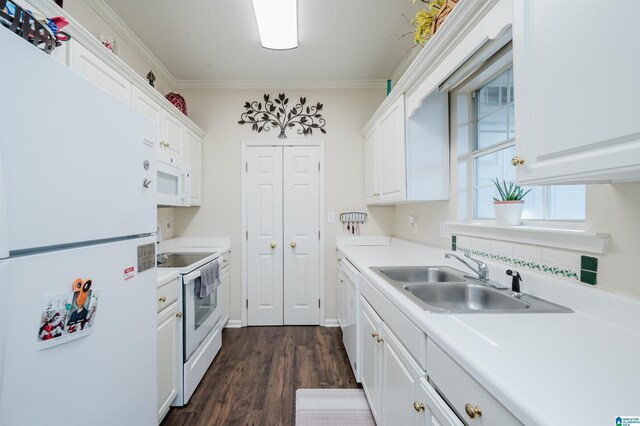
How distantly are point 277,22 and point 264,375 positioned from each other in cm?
270

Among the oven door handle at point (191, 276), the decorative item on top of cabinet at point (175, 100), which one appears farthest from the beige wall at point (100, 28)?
the oven door handle at point (191, 276)

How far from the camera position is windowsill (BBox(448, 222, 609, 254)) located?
98 cm

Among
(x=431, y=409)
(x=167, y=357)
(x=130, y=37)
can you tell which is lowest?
(x=167, y=357)

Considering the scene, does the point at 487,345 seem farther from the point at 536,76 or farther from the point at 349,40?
the point at 349,40

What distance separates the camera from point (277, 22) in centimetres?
206

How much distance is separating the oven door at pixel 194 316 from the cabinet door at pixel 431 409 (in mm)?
1539

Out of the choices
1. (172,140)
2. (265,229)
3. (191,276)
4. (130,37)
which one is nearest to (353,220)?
(265,229)

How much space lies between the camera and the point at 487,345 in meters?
0.76

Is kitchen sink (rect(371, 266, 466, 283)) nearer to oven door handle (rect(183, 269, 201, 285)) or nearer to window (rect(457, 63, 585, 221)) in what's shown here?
window (rect(457, 63, 585, 221))

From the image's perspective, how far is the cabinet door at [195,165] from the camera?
2820 mm

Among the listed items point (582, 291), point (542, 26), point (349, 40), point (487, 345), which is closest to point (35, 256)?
point (487, 345)

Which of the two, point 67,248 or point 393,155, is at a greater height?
point 393,155

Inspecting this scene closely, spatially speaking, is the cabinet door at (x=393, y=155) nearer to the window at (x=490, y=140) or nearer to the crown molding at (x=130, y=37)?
the window at (x=490, y=140)

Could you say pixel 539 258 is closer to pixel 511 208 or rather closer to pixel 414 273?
pixel 511 208
